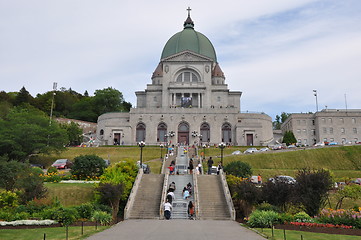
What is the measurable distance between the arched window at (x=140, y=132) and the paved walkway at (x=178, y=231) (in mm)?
45015

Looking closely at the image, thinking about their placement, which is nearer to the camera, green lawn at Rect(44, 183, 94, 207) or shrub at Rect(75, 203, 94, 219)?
shrub at Rect(75, 203, 94, 219)

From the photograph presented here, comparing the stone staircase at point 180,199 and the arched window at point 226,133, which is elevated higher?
the arched window at point 226,133

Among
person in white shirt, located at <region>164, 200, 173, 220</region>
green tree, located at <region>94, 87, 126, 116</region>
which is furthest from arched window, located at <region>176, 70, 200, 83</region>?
person in white shirt, located at <region>164, 200, 173, 220</region>

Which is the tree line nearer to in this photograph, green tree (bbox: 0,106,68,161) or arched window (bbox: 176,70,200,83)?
arched window (bbox: 176,70,200,83)

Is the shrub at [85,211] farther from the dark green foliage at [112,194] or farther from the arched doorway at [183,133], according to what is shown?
the arched doorway at [183,133]

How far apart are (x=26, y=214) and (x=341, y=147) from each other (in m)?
43.6

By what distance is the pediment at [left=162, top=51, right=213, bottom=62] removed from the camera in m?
74.6

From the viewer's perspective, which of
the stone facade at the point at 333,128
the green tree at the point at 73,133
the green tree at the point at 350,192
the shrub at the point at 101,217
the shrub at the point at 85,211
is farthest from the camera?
the stone facade at the point at 333,128

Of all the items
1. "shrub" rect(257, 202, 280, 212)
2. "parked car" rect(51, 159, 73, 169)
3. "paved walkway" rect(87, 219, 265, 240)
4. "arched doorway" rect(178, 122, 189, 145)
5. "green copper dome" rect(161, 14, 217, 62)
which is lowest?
"paved walkway" rect(87, 219, 265, 240)

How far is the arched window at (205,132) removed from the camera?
65044mm

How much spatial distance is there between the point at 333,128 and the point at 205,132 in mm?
Result: 33183

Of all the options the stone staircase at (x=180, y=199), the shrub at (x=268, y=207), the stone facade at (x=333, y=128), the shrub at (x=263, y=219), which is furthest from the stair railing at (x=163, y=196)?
the stone facade at (x=333, y=128)

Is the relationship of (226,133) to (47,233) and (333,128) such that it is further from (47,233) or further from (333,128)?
(47,233)

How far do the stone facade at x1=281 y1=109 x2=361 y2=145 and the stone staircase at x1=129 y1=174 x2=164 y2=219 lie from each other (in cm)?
5863
